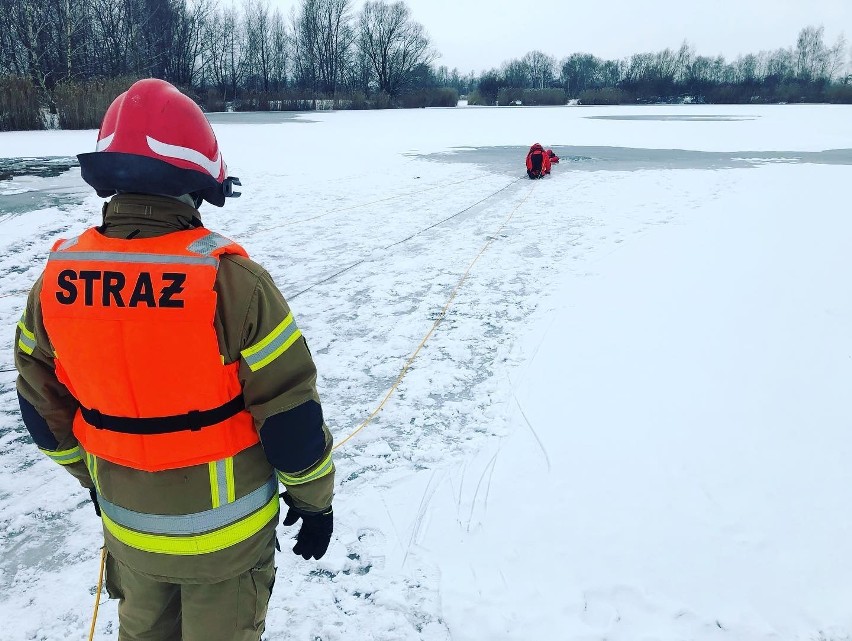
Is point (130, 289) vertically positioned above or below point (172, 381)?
above

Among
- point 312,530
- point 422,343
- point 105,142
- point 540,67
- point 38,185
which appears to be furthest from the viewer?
point 540,67

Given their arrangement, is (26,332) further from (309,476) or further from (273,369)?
(309,476)

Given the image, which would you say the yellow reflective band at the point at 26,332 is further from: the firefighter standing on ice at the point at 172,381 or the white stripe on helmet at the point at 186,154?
the white stripe on helmet at the point at 186,154

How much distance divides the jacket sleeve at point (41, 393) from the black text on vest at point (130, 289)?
0.25 meters

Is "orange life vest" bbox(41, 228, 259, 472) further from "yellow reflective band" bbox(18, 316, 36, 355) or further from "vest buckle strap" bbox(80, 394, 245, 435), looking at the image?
"yellow reflective band" bbox(18, 316, 36, 355)

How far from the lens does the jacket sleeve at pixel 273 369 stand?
1.33m

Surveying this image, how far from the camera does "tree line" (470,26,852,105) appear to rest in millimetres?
59219

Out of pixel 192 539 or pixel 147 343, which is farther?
pixel 192 539

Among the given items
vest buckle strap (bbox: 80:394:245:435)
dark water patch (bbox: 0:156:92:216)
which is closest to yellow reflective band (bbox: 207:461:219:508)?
vest buckle strap (bbox: 80:394:245:435)

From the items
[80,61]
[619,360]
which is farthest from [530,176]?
[80,61]

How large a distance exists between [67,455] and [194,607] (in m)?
0.59

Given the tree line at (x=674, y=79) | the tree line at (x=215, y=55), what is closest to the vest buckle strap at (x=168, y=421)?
the tree line at (x=215, y=55)

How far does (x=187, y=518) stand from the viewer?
1.42 m

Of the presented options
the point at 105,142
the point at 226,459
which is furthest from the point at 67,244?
the point at 226,459
